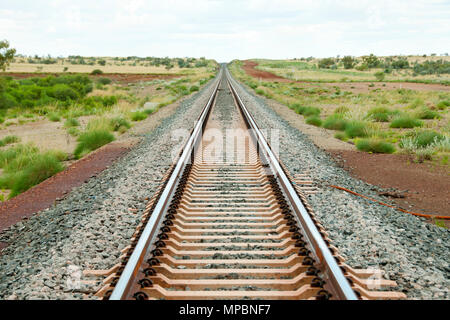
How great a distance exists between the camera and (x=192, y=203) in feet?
19.1

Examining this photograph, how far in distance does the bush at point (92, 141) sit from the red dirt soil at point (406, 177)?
24.5ft

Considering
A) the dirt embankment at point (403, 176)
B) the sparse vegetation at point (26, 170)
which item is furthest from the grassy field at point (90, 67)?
the dirt embankment at point (403, 176)

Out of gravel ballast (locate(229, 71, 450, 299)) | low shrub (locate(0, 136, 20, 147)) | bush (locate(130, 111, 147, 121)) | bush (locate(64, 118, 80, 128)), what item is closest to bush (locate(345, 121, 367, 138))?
gravel ballast (locate(229, 71, 450, 299))

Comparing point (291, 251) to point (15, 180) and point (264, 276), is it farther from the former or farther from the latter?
point (15, 180)

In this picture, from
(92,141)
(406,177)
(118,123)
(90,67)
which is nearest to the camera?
(406,177)

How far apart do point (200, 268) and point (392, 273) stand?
6.63ft

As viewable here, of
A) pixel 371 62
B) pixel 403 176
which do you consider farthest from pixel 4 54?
pixel 371 62

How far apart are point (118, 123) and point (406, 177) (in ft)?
37.4

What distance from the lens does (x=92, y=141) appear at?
1257cm

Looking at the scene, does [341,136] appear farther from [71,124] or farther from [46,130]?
[46,130]

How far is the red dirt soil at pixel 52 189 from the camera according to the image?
669 cm

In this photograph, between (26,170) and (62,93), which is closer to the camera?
(26,170)

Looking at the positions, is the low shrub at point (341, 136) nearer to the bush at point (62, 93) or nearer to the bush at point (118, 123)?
the bush at point (118, 123)

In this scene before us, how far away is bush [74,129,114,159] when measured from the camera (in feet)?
40.2
